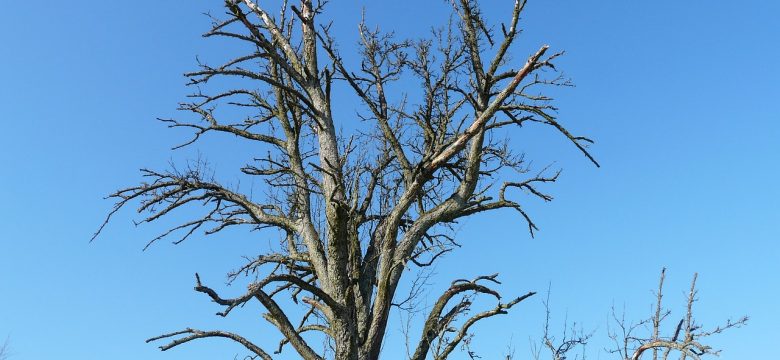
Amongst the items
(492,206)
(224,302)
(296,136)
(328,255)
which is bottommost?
(224,302)

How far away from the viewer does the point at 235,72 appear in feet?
24.2

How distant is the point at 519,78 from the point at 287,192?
10.4 ft

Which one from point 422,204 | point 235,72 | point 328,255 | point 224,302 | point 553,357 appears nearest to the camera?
point 224,302

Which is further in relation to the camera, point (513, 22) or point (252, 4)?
point (252, 4)

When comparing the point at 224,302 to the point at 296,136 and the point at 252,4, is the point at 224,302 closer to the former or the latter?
the point at 296,136

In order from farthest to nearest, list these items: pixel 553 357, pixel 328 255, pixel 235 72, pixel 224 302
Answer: pixel 328 255, pixel 235 72, pixel 553 357, pixel 224 302

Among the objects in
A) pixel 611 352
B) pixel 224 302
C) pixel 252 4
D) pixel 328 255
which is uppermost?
pixel 252 4

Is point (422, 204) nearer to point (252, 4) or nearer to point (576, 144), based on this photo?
point (576, 144)

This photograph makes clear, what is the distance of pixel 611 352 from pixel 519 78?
296 cm

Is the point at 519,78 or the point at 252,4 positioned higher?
the point at 252,4

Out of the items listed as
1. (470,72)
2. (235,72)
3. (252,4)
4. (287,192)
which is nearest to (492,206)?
(470,72)

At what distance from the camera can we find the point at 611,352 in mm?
7551

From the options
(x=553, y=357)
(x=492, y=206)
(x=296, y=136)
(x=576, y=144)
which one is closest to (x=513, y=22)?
(x=576, y=144)

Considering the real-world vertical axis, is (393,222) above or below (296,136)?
below
